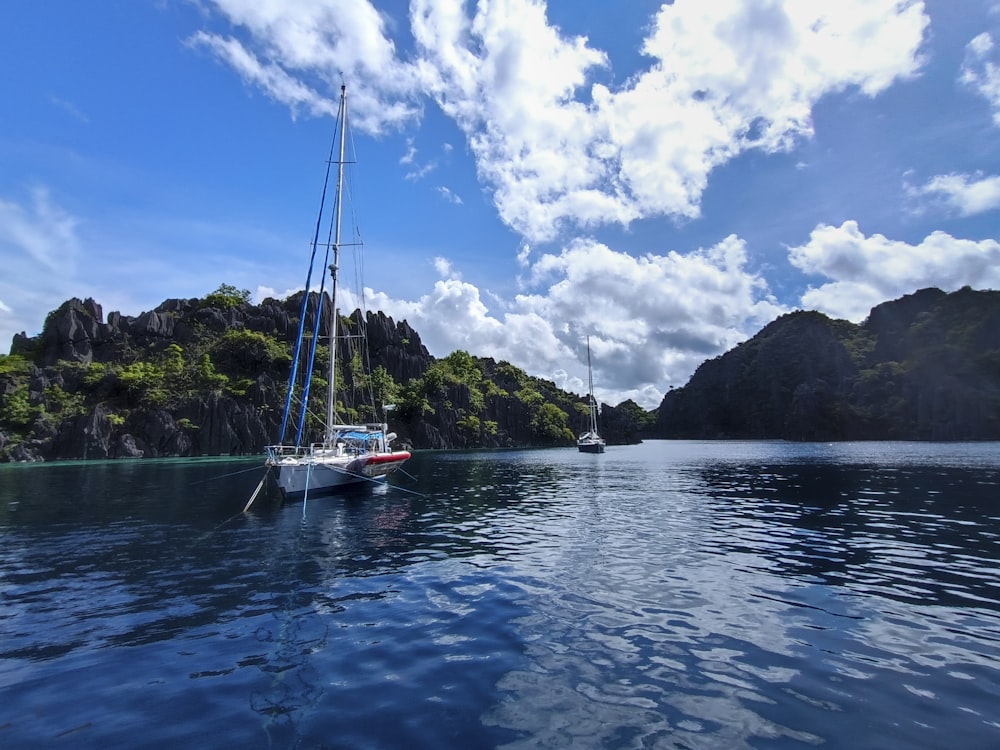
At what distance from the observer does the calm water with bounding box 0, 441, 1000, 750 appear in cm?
738

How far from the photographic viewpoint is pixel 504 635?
10836 millimetres

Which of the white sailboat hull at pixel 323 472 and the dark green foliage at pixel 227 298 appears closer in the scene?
the white sailboat hull at pixel 323 472

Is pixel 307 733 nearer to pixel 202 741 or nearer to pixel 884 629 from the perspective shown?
pixel 202 741

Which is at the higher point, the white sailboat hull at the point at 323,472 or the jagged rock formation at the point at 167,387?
the jagged rock formation at the point at 167,387

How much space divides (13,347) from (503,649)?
6303 inches

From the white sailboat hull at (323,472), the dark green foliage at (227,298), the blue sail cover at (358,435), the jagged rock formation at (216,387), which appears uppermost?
the dark green foliage at (227,298)

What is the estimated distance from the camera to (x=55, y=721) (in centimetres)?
751

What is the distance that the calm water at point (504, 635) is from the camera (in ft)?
24.2

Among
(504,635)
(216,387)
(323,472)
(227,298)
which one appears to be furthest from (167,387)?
(504,635)

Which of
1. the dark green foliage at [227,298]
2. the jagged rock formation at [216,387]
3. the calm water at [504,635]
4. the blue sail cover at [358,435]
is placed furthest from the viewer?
the dark green foliage at [227,298]

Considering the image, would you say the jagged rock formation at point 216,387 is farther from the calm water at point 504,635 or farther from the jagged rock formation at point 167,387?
the calm water at point 504,635

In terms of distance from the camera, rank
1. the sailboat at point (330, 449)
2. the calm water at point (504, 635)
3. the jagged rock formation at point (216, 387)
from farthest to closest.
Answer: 1. the jagged rock formation at point (216, 387)
2. the sailboat at point (330, 449)
3. the calm water at point (504, 635)

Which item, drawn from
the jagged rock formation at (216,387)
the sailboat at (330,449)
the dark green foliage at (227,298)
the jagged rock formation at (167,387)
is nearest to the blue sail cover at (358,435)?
the sailboat at (330,449)

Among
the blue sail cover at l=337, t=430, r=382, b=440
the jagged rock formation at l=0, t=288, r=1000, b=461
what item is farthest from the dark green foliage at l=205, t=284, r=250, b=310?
the blue sail cover at l=337, t=430, r=382, b=440
